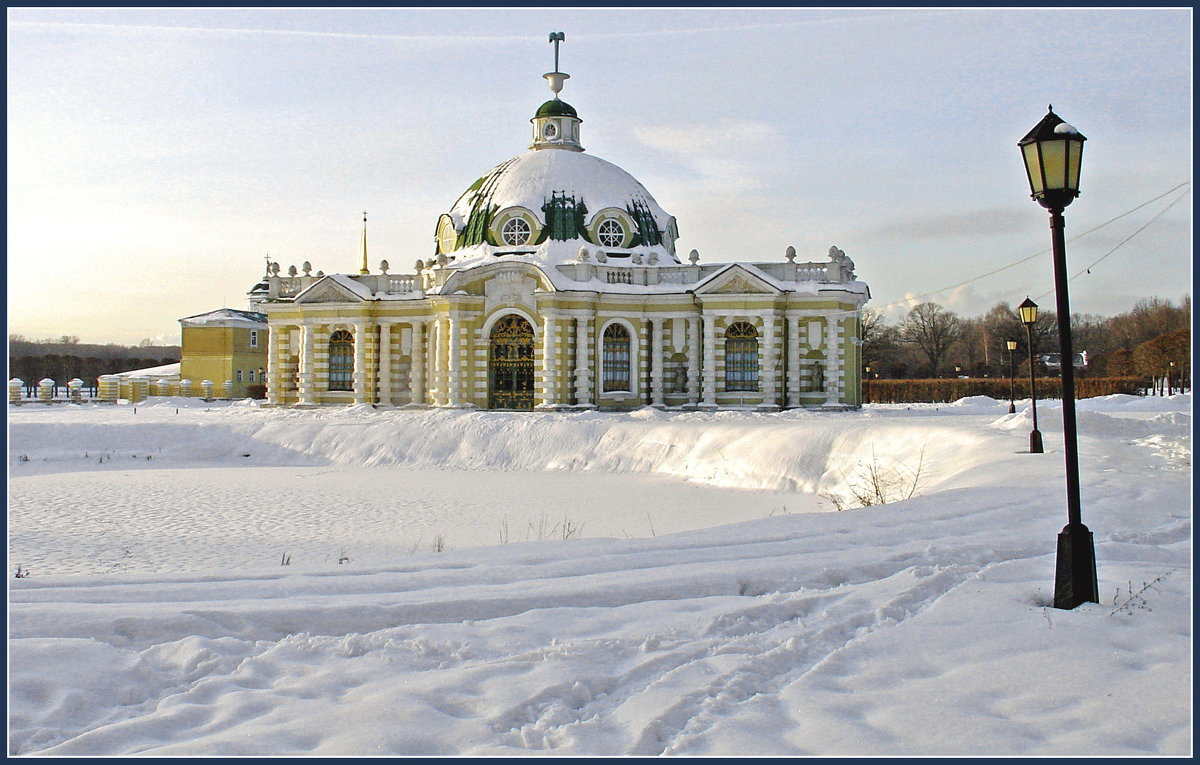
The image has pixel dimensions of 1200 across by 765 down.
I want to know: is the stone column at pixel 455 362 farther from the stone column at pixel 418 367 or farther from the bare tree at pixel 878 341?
the bare tree at pixel 878 341

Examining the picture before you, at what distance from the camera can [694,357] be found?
30359 mm

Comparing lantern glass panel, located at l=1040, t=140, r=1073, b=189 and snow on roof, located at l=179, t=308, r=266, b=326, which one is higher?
snow on roof, located at l=179, t=308, r=266, b=326

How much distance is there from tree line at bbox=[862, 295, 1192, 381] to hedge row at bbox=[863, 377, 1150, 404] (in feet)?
8.00

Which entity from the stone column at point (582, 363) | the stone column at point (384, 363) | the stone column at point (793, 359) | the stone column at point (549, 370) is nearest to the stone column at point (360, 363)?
the stone column at point (384, 363)

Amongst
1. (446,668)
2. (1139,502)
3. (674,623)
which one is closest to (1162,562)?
(1139,502)

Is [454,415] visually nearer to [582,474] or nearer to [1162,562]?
[582,474]

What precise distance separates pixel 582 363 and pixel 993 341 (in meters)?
67.1

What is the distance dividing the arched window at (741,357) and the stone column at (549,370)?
552cm

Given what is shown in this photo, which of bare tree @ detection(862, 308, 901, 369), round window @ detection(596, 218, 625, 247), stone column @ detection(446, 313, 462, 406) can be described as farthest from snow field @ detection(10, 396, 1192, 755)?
bare tree @ detection(862, 308, 901, 369)

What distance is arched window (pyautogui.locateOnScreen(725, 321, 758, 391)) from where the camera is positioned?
29719 mm

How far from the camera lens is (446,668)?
503 centimetres

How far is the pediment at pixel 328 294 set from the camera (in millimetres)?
32000

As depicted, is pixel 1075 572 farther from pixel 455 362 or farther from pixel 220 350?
pixel 220 350

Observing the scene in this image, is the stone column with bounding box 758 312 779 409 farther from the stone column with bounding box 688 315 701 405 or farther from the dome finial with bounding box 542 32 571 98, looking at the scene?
the dome finial with bounding box 542 32 571 98
